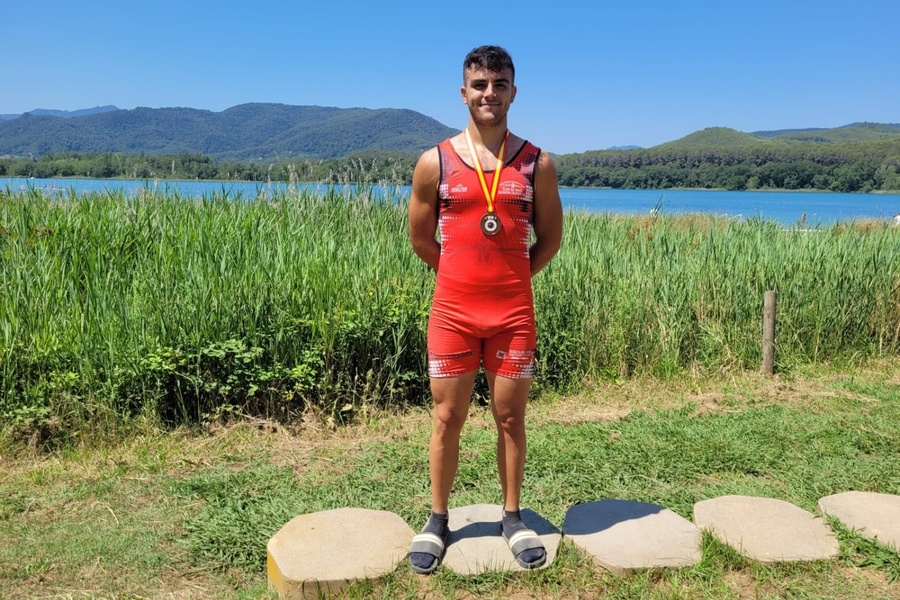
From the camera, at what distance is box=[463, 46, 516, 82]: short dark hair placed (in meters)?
2.25

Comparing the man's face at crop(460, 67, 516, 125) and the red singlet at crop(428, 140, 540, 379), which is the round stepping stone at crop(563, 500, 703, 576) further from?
the man's face at crop(460, 67, 516, 125)

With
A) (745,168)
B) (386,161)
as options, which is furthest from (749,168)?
(386,161)

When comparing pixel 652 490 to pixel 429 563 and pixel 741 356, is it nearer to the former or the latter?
pixel 429 563

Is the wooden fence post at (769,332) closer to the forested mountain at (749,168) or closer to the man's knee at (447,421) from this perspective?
the man's knee at (447,421)

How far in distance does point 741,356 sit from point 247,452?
411 centimetres

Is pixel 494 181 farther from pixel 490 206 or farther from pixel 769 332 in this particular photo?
pixel 769 332

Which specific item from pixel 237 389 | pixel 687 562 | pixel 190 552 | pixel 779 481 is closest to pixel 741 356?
pixel 779 481

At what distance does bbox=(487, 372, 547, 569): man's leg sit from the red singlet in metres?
0.06

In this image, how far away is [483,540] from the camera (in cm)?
265

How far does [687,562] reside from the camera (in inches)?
102

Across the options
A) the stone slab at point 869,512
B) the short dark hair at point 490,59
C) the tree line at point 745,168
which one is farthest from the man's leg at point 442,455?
the tree line at point 745,168

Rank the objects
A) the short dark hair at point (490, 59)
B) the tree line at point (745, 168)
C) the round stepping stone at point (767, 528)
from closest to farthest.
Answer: the short dark hair at point (490, 59), the round stepping stone at point (767, 528), the tree line at point (745, 168)

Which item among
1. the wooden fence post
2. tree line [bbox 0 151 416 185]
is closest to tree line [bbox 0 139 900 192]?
tree line [bbox 0 151 416 185]

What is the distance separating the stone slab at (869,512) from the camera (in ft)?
9.29
